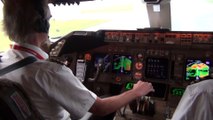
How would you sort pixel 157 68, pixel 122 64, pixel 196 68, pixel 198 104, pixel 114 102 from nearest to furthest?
pixel 198 104 < pixel 114 102 < pixel 196 68 < pixel 157 68 < pixel 122 64

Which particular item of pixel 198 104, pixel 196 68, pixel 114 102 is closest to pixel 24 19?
pixel 114 102

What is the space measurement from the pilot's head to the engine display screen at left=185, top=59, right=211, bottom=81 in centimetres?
120

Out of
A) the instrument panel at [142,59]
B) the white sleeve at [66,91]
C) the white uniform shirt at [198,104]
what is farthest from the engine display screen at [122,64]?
the white uniform shirt at [198,104]

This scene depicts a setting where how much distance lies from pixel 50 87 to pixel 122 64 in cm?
110

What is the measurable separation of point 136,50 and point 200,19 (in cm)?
97

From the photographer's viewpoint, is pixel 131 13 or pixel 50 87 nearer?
pixel 50 87

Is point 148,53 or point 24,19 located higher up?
point 24,19

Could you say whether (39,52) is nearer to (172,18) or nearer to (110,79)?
(110,79)

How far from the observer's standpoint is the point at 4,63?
4.55ft

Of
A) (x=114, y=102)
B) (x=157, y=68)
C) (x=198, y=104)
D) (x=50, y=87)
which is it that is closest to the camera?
(x=198, y=104)

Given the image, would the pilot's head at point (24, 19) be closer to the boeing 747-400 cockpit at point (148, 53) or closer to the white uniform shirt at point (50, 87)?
the white uniform shirt at point (50, 87)

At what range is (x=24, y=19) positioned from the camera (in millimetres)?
1318

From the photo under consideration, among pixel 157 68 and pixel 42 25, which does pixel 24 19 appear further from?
pixel 157 68

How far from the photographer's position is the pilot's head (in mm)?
Result: 1322
